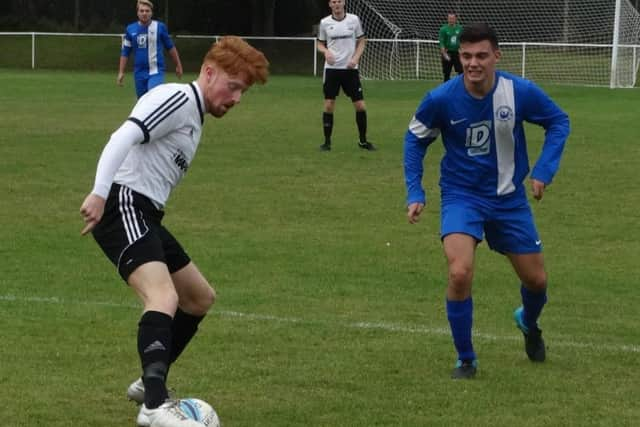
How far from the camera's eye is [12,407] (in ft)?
19.5

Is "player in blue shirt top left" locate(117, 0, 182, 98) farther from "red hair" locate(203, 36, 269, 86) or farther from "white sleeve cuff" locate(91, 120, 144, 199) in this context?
"white sleeve cuff" locate(91, 120, 144, 199)

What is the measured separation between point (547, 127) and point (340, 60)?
11363mm

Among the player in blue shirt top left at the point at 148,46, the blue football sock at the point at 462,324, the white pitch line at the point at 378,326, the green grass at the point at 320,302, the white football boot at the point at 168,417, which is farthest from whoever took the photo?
the player in blue shirt top left at the point at 148,46

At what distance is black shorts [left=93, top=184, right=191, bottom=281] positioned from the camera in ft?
17.9

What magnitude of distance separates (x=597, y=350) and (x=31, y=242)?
5223mm

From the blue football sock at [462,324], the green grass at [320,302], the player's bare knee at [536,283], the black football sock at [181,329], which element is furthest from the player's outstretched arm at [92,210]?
the player's bare knee at [536,283]

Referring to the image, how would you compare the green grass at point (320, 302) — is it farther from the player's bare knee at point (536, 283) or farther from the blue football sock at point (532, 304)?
the player's bare knee at point (536, 283)

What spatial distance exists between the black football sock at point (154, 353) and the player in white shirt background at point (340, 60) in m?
12.5

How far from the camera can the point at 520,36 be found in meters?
40.0

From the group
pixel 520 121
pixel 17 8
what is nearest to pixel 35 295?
pixel 520 121

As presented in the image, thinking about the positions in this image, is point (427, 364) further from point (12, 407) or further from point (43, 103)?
point (43, 103)

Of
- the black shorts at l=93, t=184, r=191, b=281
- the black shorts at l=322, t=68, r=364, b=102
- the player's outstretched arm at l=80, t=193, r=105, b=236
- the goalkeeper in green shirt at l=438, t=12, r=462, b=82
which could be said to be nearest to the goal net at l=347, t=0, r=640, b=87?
the goalkeeper in green shirt at l=438, t=12, r=462, b=82

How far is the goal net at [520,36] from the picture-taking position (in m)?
36.5

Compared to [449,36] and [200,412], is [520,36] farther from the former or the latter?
[200,412]
